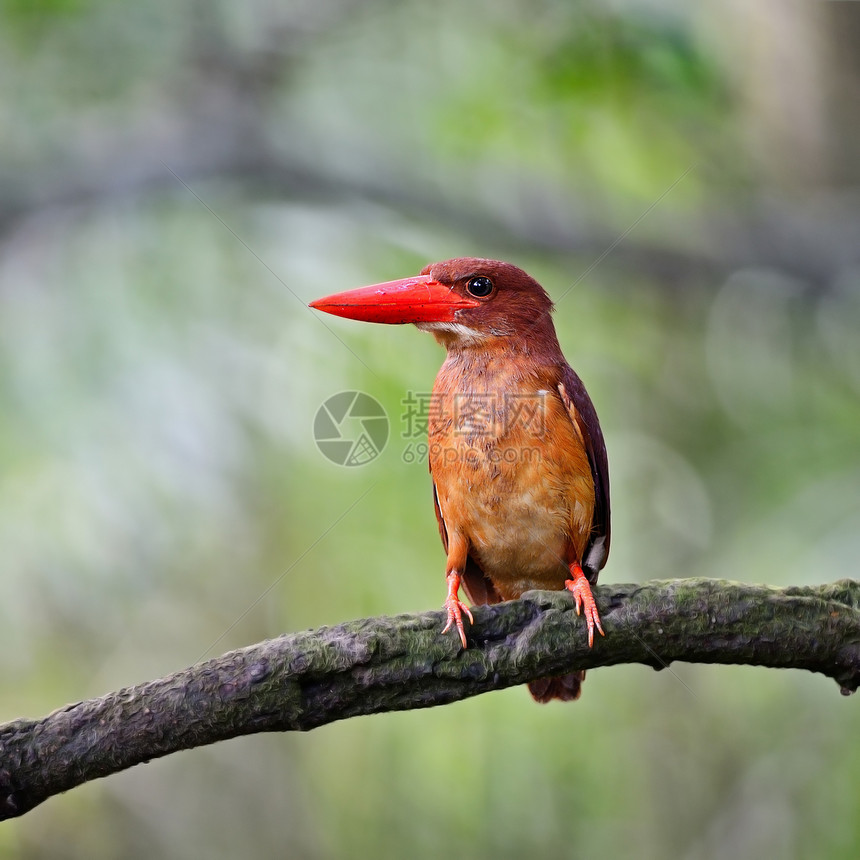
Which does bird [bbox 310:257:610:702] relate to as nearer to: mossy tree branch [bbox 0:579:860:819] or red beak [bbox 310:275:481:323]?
red beak [bbox 310:275:481:323]

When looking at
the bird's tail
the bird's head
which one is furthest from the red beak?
the bird's tail

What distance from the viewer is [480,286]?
2824mm

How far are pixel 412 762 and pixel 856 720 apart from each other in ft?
6.27

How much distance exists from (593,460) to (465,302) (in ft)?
1.90

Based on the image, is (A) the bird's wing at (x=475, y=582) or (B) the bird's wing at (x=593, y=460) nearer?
(B) the bird's wing at (x=593, y=460)

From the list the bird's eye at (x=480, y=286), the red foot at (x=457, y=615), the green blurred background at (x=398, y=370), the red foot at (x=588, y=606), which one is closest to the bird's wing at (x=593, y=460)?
the bird's eye at (x=480, y=286)

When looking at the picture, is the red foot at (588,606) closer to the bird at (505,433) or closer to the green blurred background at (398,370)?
the bird at (505,433)

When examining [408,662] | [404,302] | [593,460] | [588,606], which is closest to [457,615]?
[408,662]

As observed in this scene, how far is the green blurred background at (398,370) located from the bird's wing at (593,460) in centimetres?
144

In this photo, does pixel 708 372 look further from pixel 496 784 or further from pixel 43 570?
pixel 43 570

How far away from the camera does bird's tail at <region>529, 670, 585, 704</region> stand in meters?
2.94

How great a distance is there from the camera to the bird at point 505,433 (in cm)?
264

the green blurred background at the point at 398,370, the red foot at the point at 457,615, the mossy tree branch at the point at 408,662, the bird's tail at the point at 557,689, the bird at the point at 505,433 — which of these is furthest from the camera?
the green blurred background at the point at 398,370

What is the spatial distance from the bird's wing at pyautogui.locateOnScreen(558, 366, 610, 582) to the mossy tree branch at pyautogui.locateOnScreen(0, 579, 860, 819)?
0.52 m
